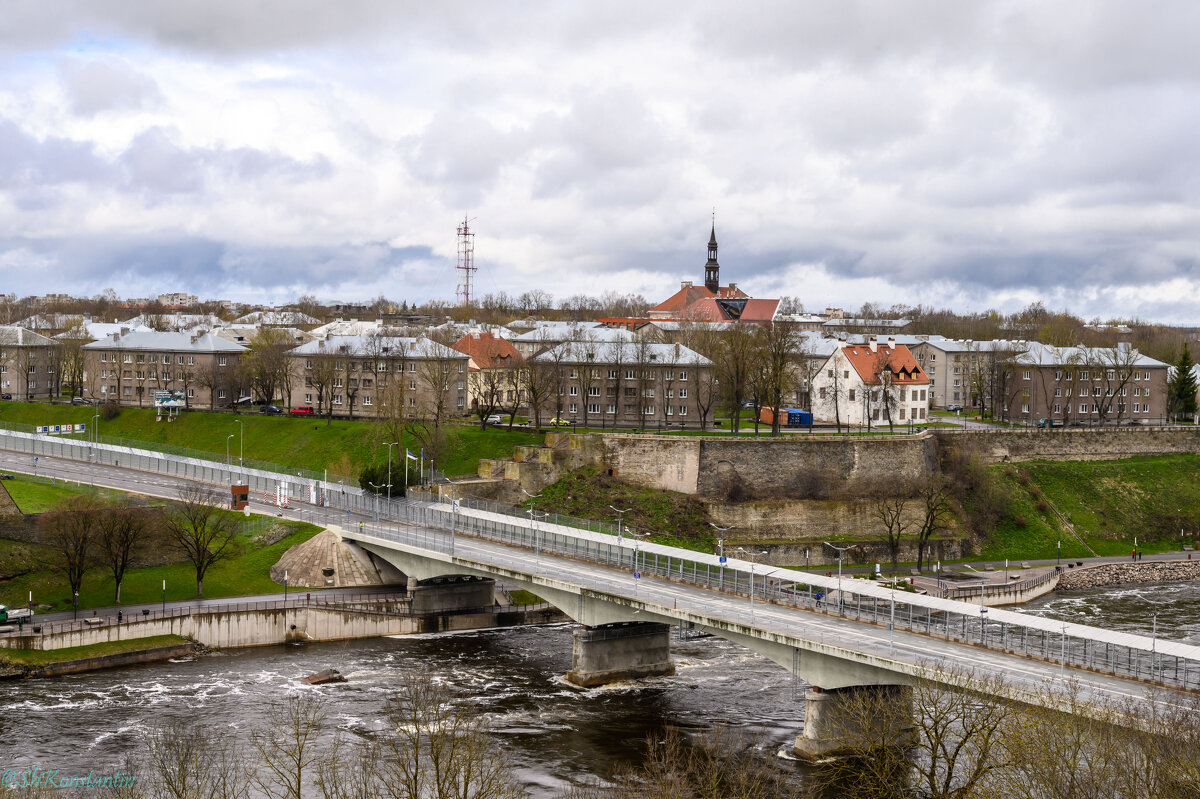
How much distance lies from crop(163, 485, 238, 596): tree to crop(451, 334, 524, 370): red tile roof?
45.2 metres

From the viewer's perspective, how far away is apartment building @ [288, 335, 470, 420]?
400 feet

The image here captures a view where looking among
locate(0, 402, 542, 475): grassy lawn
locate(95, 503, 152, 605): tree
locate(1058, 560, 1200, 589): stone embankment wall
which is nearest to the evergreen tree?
locate(1058, 560, 1200, 589): stone embankment wall

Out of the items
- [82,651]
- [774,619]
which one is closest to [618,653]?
[774,619]

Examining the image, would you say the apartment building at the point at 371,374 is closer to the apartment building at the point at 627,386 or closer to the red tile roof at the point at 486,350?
the red tile roof at the point at 486,350

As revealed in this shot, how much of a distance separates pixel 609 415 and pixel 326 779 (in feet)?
248

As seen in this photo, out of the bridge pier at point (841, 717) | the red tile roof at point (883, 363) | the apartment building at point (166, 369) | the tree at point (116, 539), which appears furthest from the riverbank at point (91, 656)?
the red tile roof at point (883, 363)

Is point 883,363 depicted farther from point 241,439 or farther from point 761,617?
point 761,617

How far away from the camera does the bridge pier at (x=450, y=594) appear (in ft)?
269

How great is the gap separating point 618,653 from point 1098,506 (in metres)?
65.5

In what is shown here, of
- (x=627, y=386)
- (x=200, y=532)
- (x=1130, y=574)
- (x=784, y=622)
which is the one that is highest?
(x=627, y=386)

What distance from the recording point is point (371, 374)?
126 m

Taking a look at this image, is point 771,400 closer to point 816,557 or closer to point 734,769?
point 816,557

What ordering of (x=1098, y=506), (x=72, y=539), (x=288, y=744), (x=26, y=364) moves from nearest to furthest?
(x=288, y=744) < (x=72, y=539) < (x=1098, y=506) < (x=26, y=364)

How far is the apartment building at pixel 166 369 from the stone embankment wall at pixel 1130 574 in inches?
3417
